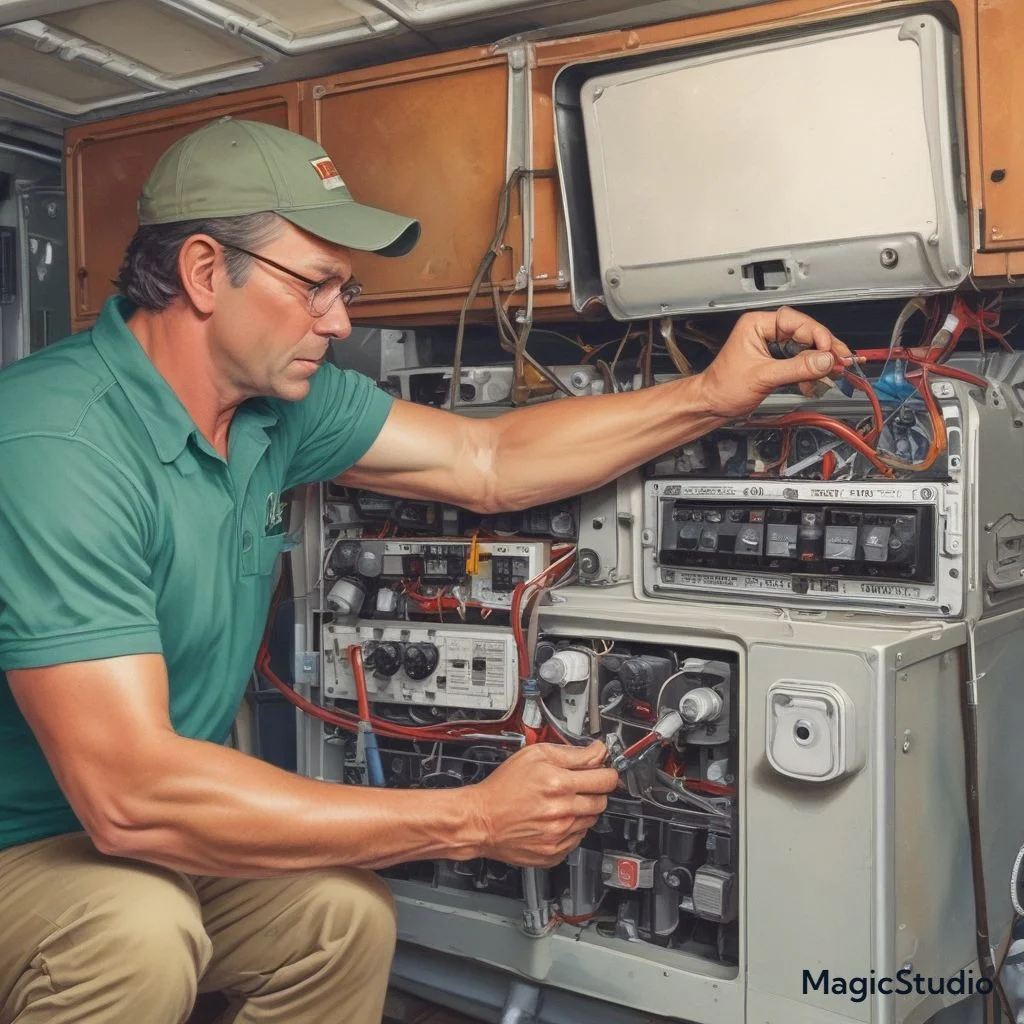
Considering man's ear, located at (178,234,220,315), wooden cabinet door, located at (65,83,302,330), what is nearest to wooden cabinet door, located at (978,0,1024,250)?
man's ear, located at (178,234,220,315)

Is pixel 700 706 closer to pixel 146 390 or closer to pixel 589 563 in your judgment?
pixel 589 563

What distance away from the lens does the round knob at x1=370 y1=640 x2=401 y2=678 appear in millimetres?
2354

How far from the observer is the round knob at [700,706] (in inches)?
76.9

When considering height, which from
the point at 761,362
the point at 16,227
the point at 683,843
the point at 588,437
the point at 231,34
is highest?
the point at 231,34

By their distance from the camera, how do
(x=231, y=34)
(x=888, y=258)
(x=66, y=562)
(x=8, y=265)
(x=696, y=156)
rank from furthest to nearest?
1. (x=8, y=265)
2. (x=231, y=34)
3. (x=696, y=156)
4. (x=888, y=258)
5. (x=66, y=562)

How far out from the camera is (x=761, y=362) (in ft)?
6.50

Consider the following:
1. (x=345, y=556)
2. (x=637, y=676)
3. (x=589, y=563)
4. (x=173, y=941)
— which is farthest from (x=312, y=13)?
(x=173, y=941)

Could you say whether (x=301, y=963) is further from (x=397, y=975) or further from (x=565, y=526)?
(x=565, y=526)

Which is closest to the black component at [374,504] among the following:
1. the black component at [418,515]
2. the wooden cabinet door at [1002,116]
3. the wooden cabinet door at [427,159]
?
the black component at [418,515]

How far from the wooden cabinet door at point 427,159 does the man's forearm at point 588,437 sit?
30 cm

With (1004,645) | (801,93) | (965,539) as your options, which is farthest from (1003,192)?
(1004,645)

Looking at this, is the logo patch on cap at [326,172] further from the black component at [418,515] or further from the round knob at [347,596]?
the round knob at [347,596]

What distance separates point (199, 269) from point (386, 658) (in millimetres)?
884

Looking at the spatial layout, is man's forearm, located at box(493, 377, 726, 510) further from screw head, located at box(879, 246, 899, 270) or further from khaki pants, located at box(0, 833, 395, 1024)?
khaki pants, located at box(0, 833, 395, 1024)
